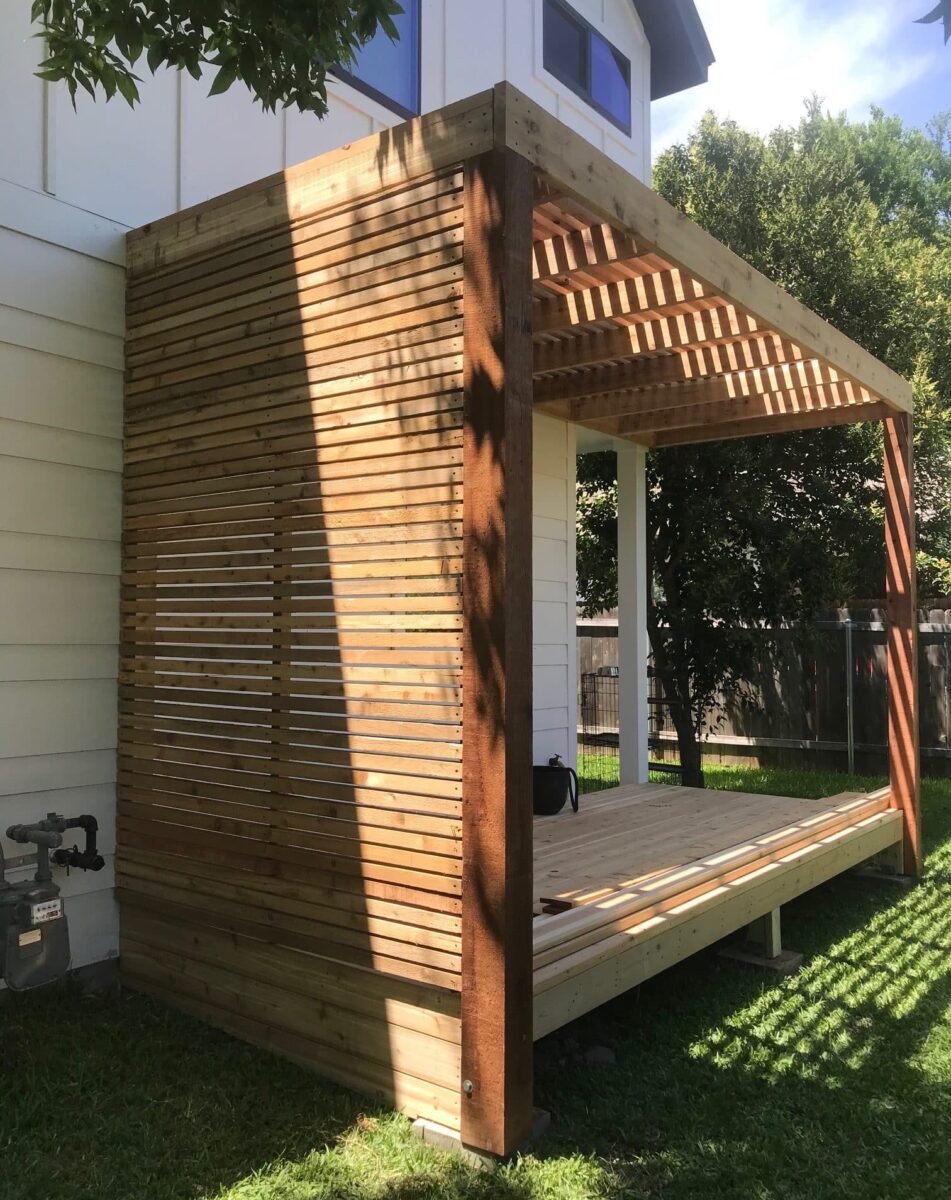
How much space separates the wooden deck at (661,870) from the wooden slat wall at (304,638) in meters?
0.59

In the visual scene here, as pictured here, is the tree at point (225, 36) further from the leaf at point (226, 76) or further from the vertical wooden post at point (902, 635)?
the vertical wooden post at point (902, 635)

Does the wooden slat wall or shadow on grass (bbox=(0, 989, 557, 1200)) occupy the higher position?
the wooden slat wall

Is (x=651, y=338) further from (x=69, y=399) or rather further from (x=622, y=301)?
(x=69, y=399)

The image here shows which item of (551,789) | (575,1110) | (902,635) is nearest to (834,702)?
(902,635)

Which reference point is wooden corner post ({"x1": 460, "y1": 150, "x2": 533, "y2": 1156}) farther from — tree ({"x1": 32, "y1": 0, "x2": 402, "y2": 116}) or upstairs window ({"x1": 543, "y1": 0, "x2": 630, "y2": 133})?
upstairs window ({"x1": 543, "y1": 0, "x2": 630, "y2": 133})

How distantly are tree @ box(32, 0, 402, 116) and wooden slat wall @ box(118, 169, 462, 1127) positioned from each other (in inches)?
17.8

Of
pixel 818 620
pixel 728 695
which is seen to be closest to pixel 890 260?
pixel 818 620

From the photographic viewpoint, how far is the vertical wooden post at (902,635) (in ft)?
20.6

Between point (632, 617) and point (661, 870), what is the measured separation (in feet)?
10.4

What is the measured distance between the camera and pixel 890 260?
35.2 feet

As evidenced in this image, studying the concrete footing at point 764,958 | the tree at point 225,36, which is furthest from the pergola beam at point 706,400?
the tree at point 225,36

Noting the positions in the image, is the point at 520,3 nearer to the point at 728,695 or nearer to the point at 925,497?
the point at 728,695

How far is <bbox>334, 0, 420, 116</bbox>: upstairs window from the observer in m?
5.53

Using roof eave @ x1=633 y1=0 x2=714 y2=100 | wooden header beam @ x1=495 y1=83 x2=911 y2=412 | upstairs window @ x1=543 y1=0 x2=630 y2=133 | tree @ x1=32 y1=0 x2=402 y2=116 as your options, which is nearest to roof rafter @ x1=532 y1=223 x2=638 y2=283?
wooden header beam @ x1=495 y1=83 x2=911 y2=412
